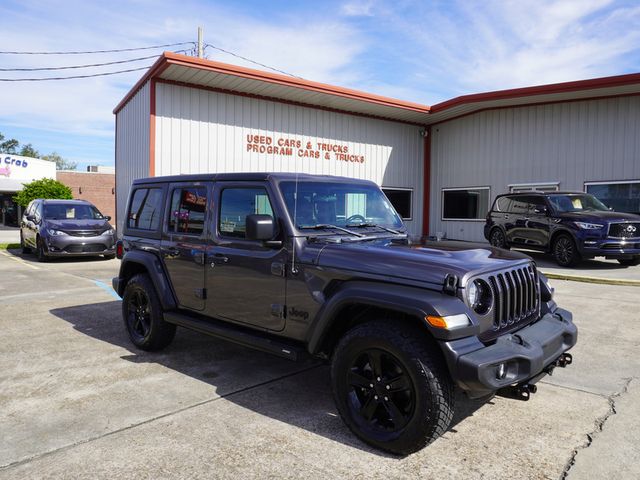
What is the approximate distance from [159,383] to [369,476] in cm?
219

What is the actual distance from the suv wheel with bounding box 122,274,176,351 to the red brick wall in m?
39.8

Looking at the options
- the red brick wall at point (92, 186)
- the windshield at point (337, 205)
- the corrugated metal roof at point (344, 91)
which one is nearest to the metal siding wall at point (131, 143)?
the corrugated metal roof at point (344, 91)

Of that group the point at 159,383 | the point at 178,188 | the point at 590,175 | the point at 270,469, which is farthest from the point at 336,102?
the point at 270,469

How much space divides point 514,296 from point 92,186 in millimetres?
45644

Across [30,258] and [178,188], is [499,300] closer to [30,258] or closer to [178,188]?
[178,188]

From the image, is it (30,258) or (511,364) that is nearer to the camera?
(511,364)

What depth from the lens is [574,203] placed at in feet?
39.0

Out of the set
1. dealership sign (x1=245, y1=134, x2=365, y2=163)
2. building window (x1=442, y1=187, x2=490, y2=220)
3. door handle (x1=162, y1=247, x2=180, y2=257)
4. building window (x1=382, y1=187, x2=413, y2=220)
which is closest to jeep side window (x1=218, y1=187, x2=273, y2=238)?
door handle (x1=162, y1=247, x2=180, y2=257)

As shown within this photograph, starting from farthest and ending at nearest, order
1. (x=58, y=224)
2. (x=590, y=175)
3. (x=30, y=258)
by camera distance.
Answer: (x=590, y=175) < (x=30, y=258) < (x=58, y=224)

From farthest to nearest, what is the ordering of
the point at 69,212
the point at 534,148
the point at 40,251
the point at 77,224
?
the point at 534,148 < the point at 69,212 < the point at 77,224 < the point at 40,251

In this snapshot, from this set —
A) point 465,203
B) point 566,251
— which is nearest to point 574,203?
point 566,251

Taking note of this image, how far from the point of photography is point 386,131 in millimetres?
19594

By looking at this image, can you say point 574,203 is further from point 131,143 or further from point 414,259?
point 131,143

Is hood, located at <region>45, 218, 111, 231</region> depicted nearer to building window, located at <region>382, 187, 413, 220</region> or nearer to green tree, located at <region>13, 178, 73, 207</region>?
building window, located at <region>382, 187, 413, 220</region>
